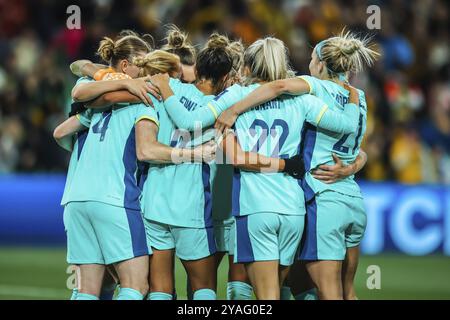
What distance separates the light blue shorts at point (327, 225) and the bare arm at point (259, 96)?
774 mm

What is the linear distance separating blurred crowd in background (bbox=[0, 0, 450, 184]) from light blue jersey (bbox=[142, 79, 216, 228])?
7.62 metres

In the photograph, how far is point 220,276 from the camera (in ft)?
37.1

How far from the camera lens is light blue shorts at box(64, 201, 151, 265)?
6211 mm

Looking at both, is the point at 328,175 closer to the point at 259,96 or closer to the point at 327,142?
the point at 327,142

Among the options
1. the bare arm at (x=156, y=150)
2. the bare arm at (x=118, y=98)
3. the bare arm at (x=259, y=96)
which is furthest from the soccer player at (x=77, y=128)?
the bare arm at (x=259, y=96)

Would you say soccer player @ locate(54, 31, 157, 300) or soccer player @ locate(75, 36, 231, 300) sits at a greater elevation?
soccer player @ locate(54, 31, 157, 300)

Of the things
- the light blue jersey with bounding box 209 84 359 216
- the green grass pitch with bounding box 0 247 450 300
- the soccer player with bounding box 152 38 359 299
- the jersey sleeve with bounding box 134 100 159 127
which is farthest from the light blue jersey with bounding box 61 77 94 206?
the green grass pitch with bounding box 0 247 450 300

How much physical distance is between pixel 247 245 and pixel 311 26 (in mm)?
9617

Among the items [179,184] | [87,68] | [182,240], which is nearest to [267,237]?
[182,240]

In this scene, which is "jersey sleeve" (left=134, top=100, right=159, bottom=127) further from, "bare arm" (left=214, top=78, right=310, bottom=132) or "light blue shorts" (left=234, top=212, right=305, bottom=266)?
"light blue shorts" (left=234, top=212, right=305, bottom=266)

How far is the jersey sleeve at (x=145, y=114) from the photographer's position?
20.7 ft

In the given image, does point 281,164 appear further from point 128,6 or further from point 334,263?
point 128,6

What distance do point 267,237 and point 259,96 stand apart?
3.07ft

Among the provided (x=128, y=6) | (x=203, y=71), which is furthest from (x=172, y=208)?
(x=128, y=6)
